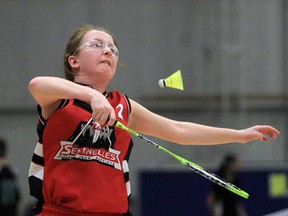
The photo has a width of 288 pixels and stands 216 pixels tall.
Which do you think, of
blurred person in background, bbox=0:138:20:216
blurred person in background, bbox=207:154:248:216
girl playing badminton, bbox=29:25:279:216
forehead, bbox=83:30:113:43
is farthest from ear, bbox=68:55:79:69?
blurred person in background, bbox=207:154:248:216

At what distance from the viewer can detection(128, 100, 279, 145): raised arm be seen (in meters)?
3.93

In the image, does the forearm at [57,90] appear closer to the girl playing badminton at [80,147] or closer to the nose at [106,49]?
the girl playing badminton at [80,147]

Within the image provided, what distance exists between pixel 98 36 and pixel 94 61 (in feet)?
0.49

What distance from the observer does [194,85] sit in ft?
43.8

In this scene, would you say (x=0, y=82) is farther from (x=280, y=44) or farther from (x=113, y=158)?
(x=113, y=158)

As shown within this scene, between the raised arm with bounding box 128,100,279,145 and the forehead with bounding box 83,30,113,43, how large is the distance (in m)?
0.38

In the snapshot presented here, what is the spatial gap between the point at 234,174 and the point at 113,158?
281 inches

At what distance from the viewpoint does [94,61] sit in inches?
144

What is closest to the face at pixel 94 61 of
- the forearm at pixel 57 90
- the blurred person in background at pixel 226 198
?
the forearm at pixel 57 90

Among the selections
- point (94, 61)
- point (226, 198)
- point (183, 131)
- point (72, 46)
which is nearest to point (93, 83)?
point (94, 61)

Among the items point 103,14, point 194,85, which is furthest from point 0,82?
point 194,85

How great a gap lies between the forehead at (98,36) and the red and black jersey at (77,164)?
35 cm

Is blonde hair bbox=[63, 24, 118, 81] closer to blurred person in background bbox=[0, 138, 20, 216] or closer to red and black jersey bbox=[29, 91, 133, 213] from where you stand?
red and black jersey bbox=[29, 91, 133, 213]

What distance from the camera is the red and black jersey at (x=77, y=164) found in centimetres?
346
